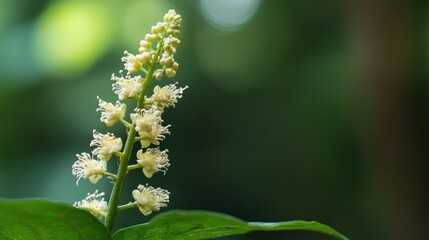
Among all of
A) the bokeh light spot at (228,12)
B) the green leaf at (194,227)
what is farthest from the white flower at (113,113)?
the bokeh light spot at (228,12)

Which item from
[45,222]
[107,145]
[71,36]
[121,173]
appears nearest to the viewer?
[45,222]

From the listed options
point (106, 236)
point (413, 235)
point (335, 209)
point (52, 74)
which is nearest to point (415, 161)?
point (413, 235)

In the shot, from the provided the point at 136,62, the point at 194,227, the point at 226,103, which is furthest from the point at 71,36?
the point at 194,227

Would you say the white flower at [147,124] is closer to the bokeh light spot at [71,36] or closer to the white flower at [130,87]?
the white flower at [130,87]

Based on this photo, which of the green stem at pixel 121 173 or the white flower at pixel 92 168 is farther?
the white flower at pixel 92 168

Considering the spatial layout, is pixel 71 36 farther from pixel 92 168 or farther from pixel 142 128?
pixel 142 128

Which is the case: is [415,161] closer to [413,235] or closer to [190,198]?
[413,235]

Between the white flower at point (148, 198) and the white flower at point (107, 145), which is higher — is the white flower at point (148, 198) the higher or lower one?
the lower one
